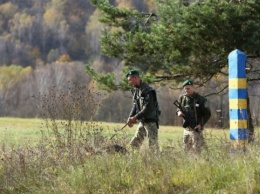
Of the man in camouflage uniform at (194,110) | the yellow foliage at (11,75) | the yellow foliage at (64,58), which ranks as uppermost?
the yellow foliage at (64,58)

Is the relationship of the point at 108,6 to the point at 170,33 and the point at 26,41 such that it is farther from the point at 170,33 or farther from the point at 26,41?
the point at 26,41

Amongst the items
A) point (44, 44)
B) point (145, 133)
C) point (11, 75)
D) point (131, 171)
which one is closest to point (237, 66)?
point (131, 171)

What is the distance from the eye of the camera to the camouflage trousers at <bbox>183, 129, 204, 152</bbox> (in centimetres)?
887

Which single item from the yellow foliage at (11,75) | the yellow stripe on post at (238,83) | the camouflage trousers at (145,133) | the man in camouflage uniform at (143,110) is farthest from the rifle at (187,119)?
the yellow foliage at (11,75)

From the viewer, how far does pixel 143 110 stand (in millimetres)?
9625

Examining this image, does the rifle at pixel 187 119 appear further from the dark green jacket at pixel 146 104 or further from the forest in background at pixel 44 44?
the forest in background at pixel 44 44

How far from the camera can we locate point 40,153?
8742 mm

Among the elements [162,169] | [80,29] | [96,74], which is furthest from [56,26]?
[162,169]

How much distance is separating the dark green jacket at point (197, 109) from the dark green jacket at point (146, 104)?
0.63 meters

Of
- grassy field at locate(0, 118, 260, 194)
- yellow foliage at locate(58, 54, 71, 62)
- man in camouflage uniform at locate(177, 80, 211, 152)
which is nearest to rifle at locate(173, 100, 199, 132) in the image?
man in camouflage uniform at locate(177, 80, 211, 152)

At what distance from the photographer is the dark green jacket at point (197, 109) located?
9.90m

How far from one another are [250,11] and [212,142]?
5.37 m

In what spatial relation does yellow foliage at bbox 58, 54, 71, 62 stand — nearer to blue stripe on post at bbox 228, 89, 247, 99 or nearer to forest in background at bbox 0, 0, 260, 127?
forest in background at bbox 0, 0, 260, 127

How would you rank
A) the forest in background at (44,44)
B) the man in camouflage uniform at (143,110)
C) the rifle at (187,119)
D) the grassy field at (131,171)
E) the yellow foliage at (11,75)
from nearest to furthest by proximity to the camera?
the grassy field at (131,171) → the man in camouflage uniform at (143,110) → the rifle at (187,119) → the forest in background at (44,44) → the yellow foliage at (11,75)
